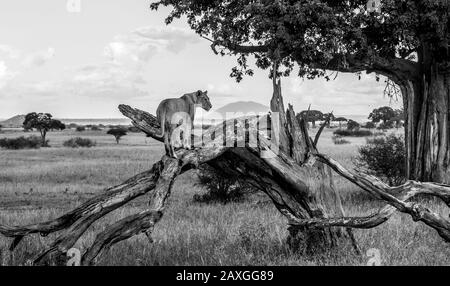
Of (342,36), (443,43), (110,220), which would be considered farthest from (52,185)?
(443,43)

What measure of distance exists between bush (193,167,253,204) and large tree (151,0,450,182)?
3524 millimetres

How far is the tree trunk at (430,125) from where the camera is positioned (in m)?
19.1

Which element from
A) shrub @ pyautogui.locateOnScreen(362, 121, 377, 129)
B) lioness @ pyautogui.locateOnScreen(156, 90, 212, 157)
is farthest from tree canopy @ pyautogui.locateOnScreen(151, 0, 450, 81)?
shrub @ pyautogui.locateOnScreen(362, 121, 377, 129)

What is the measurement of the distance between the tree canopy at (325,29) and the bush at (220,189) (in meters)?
4.15

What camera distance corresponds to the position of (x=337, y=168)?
886 centimetres

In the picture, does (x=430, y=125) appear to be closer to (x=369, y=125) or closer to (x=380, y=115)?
(x=380, y=115)

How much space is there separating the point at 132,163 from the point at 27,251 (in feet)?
87.5

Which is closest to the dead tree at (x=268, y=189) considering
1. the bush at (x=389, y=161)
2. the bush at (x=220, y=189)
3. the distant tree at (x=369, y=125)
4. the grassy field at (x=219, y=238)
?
the grassy field at (x=219, y=238)

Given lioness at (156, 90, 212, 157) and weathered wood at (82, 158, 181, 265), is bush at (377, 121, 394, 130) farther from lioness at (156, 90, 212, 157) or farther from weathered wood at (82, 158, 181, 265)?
weathered wood at (82, 158, 181, 265)

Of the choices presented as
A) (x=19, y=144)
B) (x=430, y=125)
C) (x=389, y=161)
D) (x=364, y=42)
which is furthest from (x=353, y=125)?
(x=364, y=42)

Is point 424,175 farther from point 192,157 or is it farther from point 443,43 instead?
point 192,157

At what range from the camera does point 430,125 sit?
63.3 feet

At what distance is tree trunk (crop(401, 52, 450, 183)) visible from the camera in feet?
62.7

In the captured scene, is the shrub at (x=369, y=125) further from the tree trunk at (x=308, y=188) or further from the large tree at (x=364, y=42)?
the tree trunk at (x=308, y=188)
